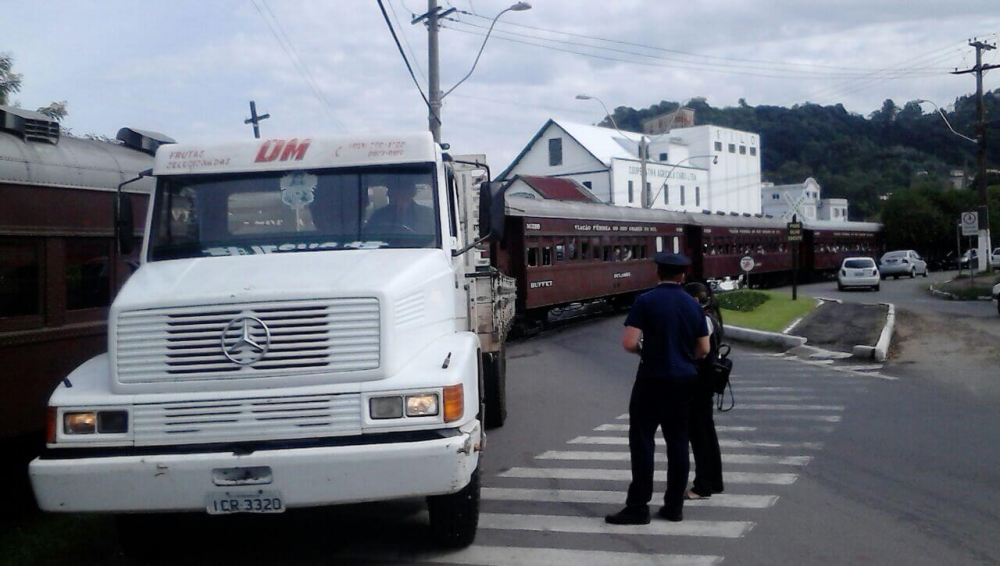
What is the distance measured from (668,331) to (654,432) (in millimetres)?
737

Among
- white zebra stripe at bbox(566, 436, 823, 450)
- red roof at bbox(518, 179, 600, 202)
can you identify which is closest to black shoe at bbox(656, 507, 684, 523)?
white zebra stripe at bbox(566, 436, 823, 450)

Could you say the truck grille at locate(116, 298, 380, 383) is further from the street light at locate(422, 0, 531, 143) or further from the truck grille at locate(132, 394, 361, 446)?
the street light at locate(422, 0, 531, 143)

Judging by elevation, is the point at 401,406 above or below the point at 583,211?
below

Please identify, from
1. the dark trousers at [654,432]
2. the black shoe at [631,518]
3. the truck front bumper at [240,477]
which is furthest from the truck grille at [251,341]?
the black shoe at [631,518]

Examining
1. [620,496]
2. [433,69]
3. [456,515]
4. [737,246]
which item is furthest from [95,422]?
[737,246]

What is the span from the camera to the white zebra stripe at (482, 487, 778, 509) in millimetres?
7512

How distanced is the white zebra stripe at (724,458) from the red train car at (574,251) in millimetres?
9530

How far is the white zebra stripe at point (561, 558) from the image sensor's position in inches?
241

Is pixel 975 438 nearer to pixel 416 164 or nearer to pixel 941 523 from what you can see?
pixel 941 523

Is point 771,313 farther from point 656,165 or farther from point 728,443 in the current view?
point 656,165

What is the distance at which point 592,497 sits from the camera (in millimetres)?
7859

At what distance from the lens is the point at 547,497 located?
7906mm

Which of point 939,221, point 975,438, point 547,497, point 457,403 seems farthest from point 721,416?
point 939,221

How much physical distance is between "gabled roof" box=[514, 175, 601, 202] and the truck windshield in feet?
150
